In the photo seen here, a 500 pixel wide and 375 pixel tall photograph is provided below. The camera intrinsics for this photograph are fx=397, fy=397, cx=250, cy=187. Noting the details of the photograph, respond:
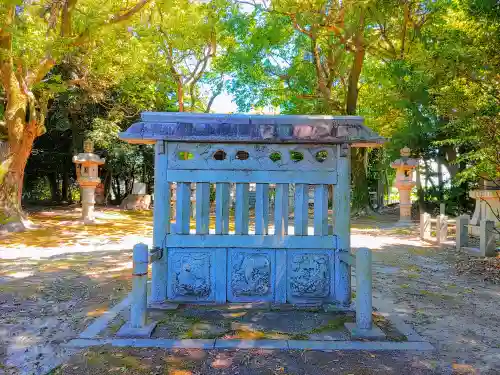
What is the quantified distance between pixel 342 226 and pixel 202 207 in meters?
1.56

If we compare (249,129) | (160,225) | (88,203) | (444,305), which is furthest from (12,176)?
(444,305)

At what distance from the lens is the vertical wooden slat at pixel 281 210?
4402 millimetres

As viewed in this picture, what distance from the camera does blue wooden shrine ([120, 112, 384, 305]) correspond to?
432 centimetres

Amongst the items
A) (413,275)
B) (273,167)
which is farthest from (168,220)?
(413,275)

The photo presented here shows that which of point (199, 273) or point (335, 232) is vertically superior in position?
point (335, 232)

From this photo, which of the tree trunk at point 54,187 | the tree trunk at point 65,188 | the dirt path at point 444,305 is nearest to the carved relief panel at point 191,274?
the dirt path at point 444,305

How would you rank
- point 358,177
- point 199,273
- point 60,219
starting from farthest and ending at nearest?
point 358,177
point 60,219
point 199,273

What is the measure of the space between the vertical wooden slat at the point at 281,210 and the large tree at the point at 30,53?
353 inches

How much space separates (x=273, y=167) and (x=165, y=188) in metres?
1.22

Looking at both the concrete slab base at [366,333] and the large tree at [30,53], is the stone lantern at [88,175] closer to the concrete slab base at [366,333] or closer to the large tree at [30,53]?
the large tree at [30,53]

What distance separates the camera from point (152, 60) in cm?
1928

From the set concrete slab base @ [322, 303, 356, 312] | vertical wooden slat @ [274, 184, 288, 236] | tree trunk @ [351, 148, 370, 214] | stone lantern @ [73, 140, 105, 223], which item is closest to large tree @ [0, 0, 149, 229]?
stone lantern @ [73, 140, 105, 223]

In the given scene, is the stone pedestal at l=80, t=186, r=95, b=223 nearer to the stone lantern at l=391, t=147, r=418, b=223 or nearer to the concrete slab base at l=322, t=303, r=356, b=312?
the stone lantern at l=391, t=147, r=418, b=223

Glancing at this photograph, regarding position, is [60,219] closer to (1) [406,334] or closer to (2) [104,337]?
(2) [104,337]
